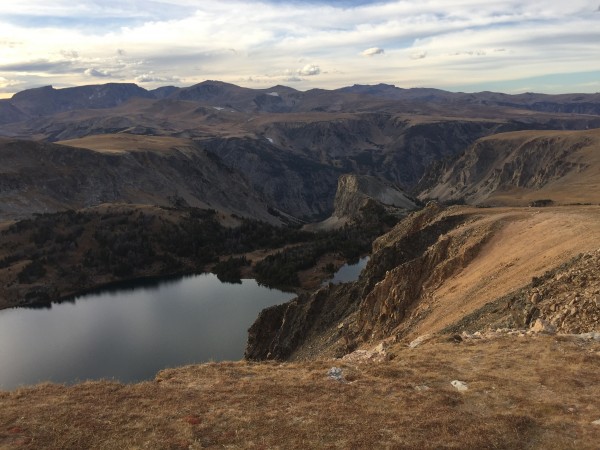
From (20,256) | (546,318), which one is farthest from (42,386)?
(20,256)

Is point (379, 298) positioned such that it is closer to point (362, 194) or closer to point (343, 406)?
point (343, 406)

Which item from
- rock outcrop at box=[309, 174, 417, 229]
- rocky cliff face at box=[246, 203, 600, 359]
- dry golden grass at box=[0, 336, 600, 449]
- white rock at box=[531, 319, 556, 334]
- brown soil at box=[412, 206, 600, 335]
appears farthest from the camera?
rock outcrop at box=[309, 174, 417, 229]

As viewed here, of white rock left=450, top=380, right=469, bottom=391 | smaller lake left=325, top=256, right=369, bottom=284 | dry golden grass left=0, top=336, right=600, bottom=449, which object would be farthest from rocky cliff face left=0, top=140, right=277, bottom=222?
white rock left=450, top=380, right=469, bottom=391

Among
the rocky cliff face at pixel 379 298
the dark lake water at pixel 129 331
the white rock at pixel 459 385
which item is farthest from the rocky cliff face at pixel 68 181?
the white rock at pixel 459 385

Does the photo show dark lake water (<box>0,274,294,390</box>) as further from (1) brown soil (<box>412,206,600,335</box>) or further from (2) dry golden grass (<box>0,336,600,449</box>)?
(2) dry golden grass (<box>0,336,600,449</box>)

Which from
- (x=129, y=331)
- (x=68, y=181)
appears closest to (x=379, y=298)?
(x=129, y=331)

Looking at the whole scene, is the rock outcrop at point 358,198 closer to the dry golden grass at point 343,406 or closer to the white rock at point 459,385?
the dry golden grass at point 343,406
